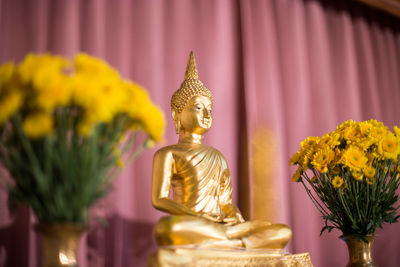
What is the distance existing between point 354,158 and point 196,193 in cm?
51

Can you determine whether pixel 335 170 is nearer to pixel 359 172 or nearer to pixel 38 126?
pixel 359 172

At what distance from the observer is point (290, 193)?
1.98 m

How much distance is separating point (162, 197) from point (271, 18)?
114cm

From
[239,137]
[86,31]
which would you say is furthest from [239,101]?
[86,31]

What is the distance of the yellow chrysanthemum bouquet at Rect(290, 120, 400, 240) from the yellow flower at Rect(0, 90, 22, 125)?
2.97ft

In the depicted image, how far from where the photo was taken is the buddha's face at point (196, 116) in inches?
61.7

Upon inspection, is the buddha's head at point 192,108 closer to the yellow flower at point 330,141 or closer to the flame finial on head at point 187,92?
the flame finial on head at point 187,92

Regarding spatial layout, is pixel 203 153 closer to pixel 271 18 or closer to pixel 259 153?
pixel 259 153

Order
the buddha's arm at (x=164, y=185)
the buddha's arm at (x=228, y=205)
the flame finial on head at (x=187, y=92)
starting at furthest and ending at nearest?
the flame finial on head at (x=187, y=92) < the buddha's arm at (x=228, y=205) < the buddha's arm at (x=164, y=185)

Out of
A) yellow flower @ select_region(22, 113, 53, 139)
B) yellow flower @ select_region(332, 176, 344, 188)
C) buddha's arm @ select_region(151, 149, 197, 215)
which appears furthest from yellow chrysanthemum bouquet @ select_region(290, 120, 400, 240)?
yellow flower @ select_region(22, 113, 53, 139)

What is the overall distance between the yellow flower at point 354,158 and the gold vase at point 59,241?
0.84 meters

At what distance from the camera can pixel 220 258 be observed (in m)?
1.20

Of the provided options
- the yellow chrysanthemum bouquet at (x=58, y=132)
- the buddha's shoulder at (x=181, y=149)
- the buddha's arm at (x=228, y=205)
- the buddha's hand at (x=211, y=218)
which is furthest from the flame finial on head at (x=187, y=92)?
the yellow chrysanthemum bouquet at (x=58, y=132)

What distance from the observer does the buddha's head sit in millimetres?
1570
